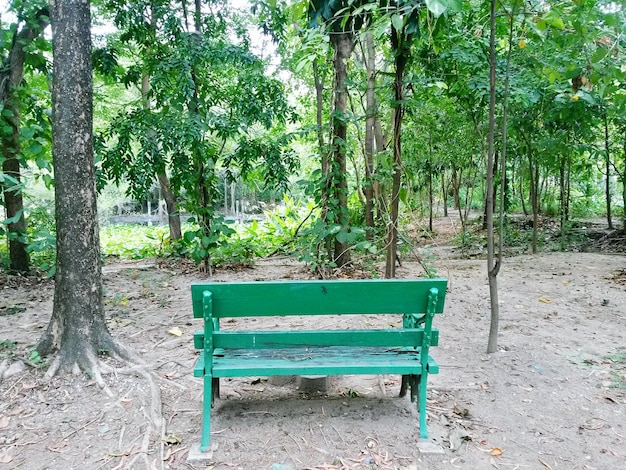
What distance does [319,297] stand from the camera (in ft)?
9.09

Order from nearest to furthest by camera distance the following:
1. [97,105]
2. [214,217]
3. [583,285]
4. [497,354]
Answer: [497,354] → [583,285] → [214,217] → [97,105]

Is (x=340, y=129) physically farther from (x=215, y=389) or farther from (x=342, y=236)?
(x=215, y=389)

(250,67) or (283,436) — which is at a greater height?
(250,67)

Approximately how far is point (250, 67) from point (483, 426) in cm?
607

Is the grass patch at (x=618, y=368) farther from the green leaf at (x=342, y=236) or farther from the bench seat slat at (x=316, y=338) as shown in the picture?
A: the green leaf at (x=342, y=236)

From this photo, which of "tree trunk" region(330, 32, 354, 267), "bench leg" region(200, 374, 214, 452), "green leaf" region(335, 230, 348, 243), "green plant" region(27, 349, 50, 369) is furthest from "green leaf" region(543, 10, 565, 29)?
"green plant" region(27, 349, 50, 369)

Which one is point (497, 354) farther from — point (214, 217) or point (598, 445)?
point (214, 217)

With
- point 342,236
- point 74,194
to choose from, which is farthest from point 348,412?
point 342,236

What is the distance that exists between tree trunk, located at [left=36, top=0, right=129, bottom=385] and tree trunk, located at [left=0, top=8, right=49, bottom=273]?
1728mm

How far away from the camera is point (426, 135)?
38.5ft

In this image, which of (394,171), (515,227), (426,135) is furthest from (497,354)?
(515,227)

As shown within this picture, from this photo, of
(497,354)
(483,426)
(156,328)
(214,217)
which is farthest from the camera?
(214,217)

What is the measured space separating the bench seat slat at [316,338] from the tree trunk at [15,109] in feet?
11.2

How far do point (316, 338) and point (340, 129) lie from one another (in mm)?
4303
